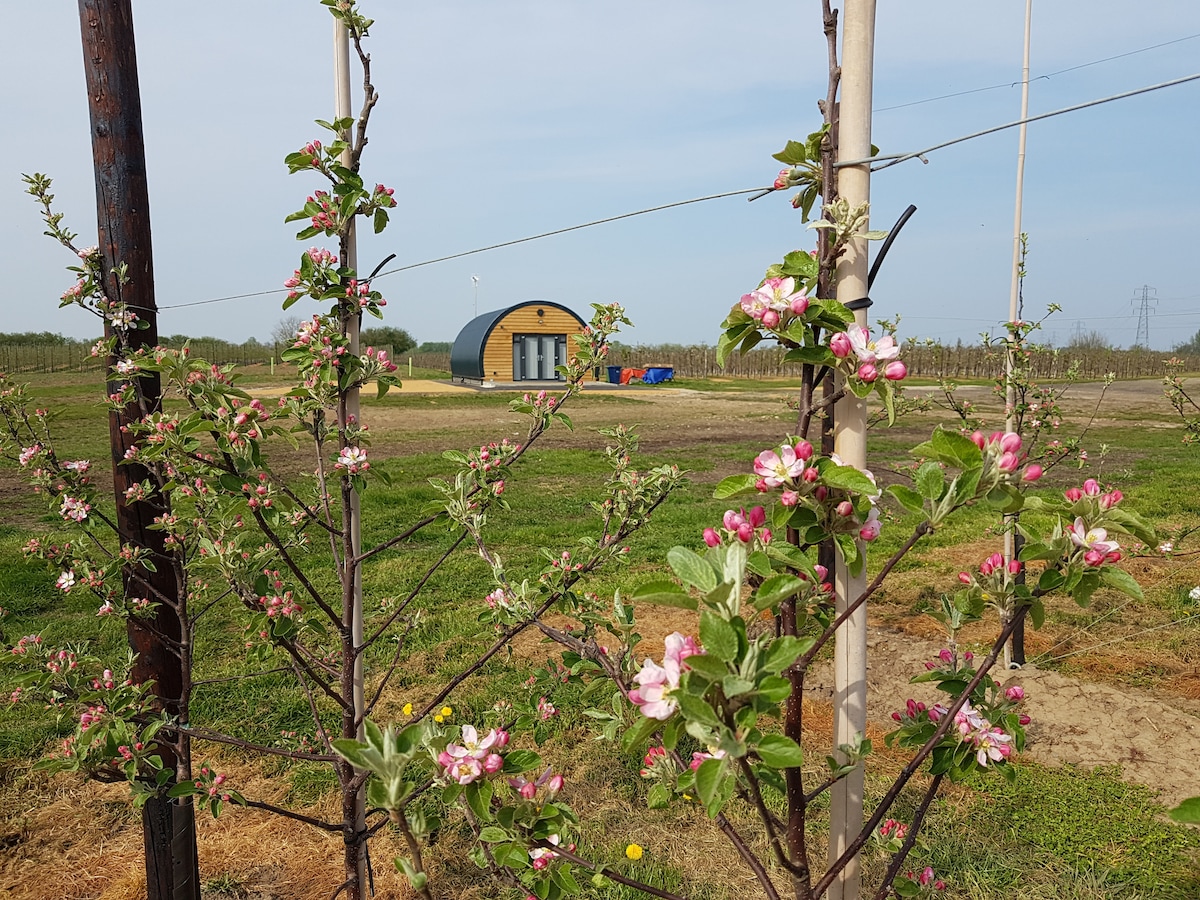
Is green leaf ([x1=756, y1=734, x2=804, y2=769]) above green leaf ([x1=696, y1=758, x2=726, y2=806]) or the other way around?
above

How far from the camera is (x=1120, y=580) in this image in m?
0.95

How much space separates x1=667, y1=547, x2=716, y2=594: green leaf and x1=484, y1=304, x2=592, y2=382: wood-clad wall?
2673cm

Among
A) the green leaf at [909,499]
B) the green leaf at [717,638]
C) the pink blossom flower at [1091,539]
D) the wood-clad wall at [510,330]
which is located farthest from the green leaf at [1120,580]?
the wood-clad wall at [510,330]

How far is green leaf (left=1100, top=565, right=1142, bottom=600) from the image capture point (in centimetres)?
94

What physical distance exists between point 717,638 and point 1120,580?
0.55 meters

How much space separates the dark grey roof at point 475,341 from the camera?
1081 inches

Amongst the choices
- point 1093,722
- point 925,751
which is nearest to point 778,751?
point 925,751

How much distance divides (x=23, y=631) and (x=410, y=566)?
7.82 feet

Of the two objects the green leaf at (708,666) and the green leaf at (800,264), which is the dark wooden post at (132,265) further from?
the green leaf at (708,666)

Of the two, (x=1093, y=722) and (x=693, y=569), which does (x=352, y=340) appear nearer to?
(x=693, y=569)

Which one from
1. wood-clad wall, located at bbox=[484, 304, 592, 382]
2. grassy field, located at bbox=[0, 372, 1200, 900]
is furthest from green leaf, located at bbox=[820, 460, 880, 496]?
wood-clad wall, located at bbox=[484, 304, 592, 382]

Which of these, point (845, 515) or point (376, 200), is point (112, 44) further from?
point (845, 515)

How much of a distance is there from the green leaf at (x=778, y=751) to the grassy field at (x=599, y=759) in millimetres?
409

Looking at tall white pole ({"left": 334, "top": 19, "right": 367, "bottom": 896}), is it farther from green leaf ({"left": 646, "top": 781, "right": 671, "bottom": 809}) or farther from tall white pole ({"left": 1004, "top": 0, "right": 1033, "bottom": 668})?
tall white pole ({"left": 1004, "top": 0, "right": 1033, "bottom": 668})
